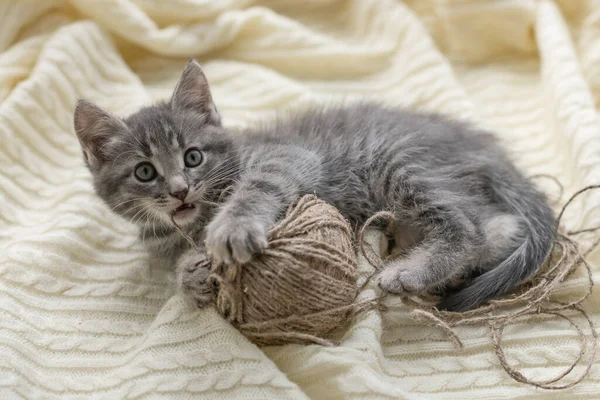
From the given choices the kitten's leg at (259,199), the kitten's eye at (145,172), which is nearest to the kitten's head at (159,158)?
the kitten's eye at (145,172)

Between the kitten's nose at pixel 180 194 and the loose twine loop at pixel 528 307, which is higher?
the kitten's nose at pixel 180 194

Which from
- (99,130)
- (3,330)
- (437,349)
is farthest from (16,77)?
(437,349)

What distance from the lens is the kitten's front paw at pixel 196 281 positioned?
1561 millimetres

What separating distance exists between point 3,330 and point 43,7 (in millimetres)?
1438

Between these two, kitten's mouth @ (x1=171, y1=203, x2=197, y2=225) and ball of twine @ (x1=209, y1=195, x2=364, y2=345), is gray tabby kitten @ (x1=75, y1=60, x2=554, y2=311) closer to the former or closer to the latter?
kitten's mouth @ (x1=171, y1=203, x2=197, y2=225)

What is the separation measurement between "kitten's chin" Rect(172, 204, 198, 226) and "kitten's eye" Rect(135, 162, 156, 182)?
14 centimetres

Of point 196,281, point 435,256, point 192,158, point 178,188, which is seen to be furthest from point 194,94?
point 435,256

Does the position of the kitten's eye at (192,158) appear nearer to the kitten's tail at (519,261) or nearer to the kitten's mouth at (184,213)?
the kitten's mouth at (184,213)

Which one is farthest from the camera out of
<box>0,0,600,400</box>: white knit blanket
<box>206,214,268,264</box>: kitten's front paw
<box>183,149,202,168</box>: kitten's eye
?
<box>183,149,202,168</box>: kitten's eye

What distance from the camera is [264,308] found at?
1419 mm

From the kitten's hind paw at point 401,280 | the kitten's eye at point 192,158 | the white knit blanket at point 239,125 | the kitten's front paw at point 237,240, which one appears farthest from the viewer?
the kitten's eye at point 192,158

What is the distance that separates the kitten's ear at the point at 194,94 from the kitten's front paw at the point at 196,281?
492 mm

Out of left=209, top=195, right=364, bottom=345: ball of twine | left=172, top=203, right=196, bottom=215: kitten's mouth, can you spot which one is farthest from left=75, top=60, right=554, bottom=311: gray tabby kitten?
left=209, top=195, right=364, bottom=345: ball of twine

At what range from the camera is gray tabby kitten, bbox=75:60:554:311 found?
1.66m
